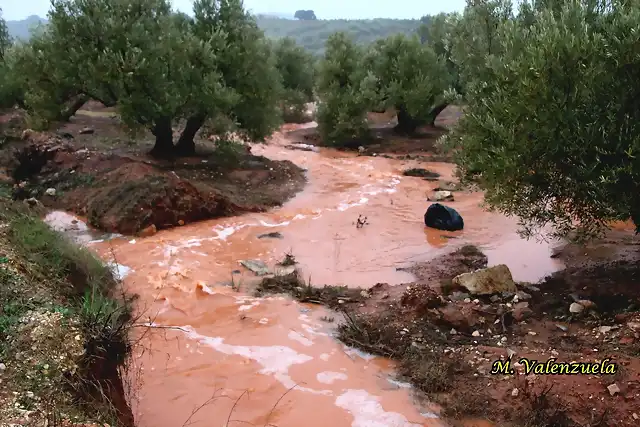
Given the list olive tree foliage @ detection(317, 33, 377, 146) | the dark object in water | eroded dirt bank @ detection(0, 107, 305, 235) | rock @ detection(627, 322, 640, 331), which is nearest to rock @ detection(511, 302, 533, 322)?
rock @ detection(627, 322, 640, 331)

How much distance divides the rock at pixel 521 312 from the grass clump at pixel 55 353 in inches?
251

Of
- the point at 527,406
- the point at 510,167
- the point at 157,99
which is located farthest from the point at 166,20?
the point at 527,406

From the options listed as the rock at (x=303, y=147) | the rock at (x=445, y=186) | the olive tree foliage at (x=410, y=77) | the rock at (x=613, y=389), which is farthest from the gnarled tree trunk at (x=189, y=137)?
the rock at (x=613, y=389)

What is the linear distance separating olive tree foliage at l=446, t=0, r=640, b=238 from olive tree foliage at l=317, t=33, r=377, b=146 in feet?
71.3

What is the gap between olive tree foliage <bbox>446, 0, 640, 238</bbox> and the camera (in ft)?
26.8

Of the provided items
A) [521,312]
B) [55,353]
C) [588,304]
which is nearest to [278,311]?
[521,312]

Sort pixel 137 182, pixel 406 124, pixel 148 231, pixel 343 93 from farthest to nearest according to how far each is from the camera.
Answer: pixel 406 124, pixel 343 93, pixel 137 182, pixel 148 231

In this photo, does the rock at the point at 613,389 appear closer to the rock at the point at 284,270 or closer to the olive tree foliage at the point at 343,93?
the rock at the point at 284,270

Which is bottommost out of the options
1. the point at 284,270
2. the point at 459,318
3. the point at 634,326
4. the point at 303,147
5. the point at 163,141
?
the point at 284,270

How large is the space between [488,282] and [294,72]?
122ft

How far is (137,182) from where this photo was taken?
1540 centimetres

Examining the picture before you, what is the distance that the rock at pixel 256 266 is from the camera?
468 inches

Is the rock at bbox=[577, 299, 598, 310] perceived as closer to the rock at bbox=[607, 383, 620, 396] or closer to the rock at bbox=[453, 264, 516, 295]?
the rock at bbox=[453, 264, 516, 295]

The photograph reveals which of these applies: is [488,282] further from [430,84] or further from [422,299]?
[430,84]
